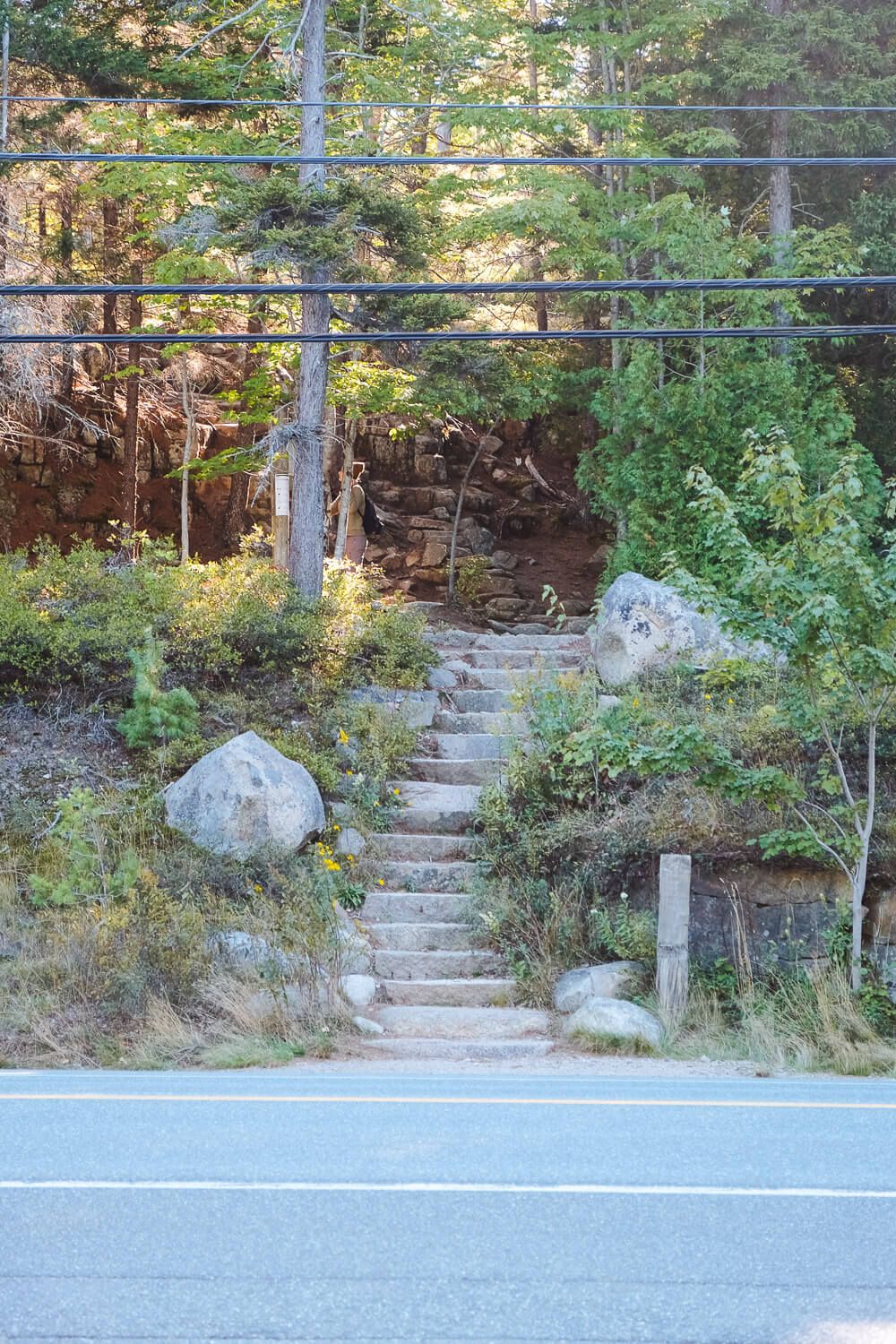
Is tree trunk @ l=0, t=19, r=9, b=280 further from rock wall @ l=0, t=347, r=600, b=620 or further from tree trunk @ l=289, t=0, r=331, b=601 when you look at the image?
rock wall @ l=0, t=347, r=600, b=620

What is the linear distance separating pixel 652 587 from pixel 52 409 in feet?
54.5

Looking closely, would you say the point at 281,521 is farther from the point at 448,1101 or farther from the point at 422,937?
the point at 448,1101

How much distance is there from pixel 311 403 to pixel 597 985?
9390mm

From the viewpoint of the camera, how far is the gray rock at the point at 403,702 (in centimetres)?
1499

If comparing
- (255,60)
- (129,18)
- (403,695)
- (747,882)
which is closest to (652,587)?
(403,695)

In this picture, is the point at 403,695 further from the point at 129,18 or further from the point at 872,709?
the point at 129,18

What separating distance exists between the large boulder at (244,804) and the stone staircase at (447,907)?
1.02 meters

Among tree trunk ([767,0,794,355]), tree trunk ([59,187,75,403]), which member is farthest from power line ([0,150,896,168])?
tree trunk ([767,0,794,355])

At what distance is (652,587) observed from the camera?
1561 cm

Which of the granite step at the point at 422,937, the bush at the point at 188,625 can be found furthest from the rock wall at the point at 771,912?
the bush at the point at 188,625

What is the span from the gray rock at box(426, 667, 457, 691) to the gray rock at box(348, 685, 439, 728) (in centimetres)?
63

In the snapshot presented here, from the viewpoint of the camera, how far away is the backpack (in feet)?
89.1

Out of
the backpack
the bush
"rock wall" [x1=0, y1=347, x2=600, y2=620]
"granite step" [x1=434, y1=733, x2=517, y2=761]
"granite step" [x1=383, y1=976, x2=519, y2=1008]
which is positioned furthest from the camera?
the backpack

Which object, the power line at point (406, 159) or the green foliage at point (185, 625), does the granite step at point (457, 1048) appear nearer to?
the green foliage at point (185, 625)
